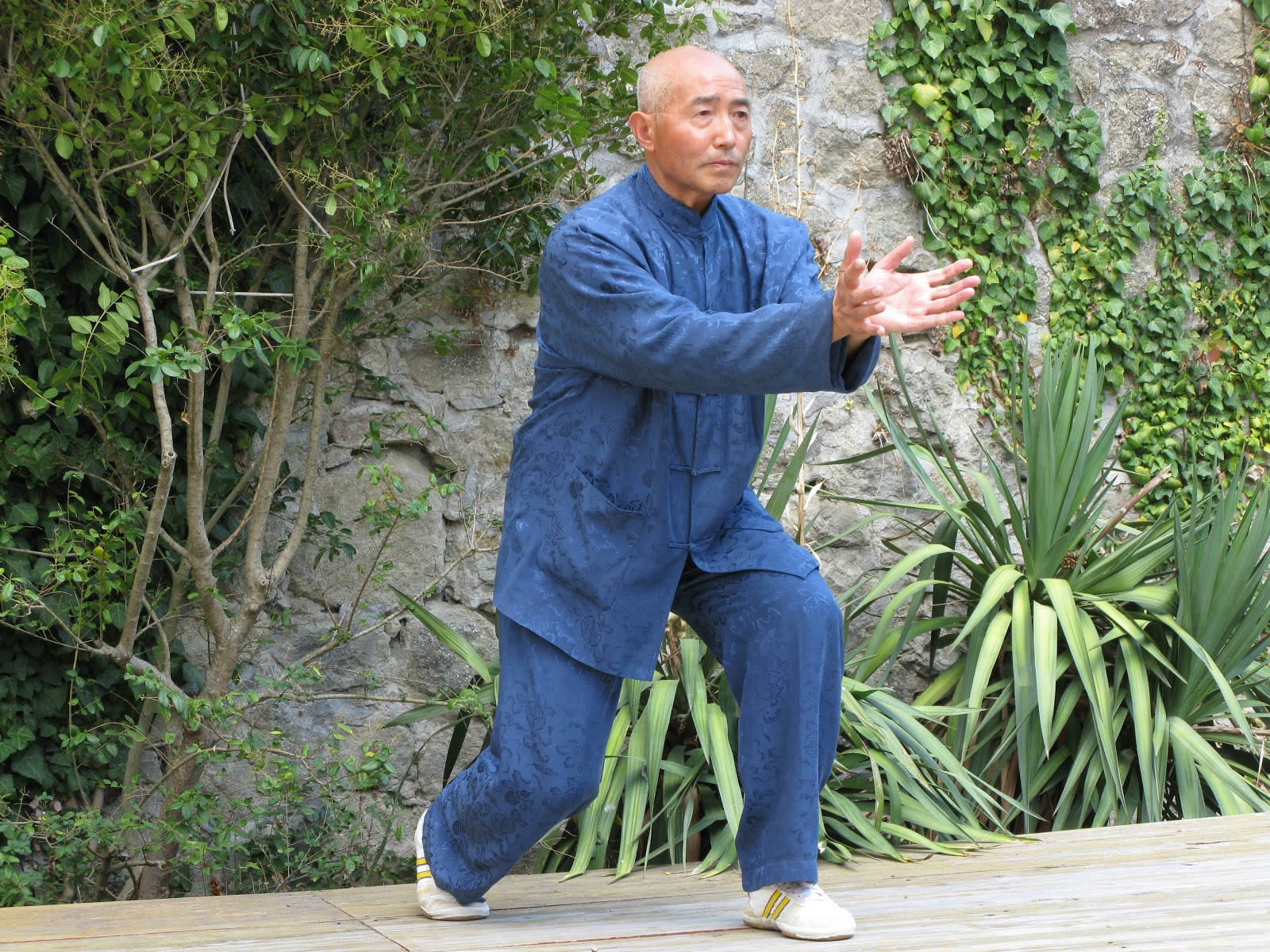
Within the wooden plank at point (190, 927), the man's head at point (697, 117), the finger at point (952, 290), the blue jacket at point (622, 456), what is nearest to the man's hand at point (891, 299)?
the finger at point (952, 290)

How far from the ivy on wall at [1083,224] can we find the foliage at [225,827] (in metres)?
2.33

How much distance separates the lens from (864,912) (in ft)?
7.16

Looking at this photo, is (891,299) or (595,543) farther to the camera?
(595,543)

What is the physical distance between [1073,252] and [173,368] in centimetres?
301

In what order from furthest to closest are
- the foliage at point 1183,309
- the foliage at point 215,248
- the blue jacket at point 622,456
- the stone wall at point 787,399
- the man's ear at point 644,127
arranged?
1. the foliage at point 1183,309
2. the stone wall at point 787,399
3. the foliage at point 215,248
4. the man's ear at point 644,127
5. the blue jacket at point 622,456

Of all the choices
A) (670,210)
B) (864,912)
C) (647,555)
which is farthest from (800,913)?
(670,210)

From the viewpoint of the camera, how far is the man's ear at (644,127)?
2.17 meters

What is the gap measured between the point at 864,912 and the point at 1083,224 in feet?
9.55

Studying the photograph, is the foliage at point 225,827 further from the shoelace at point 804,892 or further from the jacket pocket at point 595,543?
the shoelace at point 804,892

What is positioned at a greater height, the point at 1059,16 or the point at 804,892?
the point at 1059,16

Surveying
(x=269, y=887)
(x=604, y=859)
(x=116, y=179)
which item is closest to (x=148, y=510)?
(x=116, y=179)

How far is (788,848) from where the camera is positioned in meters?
2.02

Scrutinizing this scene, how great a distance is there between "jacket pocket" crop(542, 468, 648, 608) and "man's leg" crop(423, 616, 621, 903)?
0.12m

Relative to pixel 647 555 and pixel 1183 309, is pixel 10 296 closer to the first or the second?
pixel 647 555
